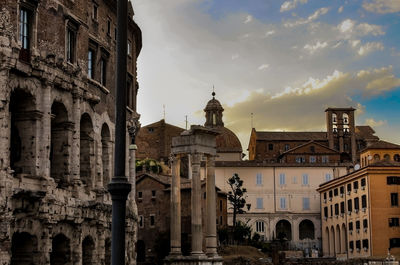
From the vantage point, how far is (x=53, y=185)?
28203mm

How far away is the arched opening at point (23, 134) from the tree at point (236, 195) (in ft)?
212

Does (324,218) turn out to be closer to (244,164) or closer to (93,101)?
(244,164)

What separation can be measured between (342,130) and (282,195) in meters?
19.2

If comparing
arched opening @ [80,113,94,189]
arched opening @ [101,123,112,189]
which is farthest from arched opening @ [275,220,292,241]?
arched opening @ [80,113,94,189]

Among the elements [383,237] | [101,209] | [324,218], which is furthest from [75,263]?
[324,218]

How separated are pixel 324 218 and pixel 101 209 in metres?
72.8

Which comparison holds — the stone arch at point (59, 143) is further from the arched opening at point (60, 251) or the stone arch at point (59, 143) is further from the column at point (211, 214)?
the column at point (211, 214)

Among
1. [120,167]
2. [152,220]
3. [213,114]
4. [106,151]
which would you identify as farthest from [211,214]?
[213,114]

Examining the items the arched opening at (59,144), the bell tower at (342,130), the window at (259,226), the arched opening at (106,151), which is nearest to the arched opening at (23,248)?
the arched opening at (59,144)

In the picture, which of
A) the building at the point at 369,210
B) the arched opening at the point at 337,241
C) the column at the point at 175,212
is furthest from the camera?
the arched opening at the point at 337,241

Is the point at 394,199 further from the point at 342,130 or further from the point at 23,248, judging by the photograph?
the point at 23,248

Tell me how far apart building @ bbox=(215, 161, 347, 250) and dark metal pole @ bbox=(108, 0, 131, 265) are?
95140 mm

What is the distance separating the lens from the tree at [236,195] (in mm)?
95312

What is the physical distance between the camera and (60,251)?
3027cm
